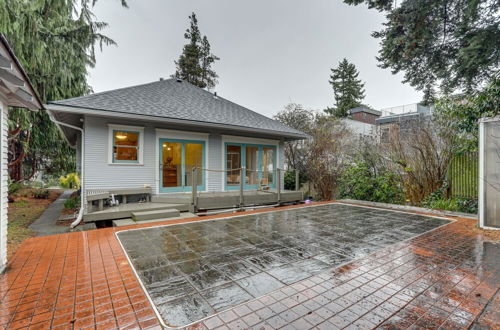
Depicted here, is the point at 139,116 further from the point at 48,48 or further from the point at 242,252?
the point at 242,252

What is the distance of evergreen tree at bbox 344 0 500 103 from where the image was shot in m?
5.00

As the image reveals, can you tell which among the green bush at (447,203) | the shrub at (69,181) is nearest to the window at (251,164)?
the green bush at (447,203)

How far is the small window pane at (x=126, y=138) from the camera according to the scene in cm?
709

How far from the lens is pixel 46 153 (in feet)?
45.1

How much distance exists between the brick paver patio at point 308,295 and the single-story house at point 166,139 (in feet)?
12.1

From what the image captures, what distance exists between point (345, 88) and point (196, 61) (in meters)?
18.4

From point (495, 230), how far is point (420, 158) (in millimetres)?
3085

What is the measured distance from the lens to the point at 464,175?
21.8 feet

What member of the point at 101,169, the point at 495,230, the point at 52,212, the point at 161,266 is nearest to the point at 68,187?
the point at 52,212

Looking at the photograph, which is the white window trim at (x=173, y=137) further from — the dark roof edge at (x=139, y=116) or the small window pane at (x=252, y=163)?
the small window pane at (x=252, y=163)

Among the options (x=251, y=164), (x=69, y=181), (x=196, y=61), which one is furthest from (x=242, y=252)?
(x=196, y=61)

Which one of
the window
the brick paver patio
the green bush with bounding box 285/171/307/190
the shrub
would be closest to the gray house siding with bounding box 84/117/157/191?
the window

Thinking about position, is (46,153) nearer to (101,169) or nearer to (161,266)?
(101,169)

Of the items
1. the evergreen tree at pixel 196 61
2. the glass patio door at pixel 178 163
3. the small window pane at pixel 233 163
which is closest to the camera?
the glass patio door at pixel 178 163
